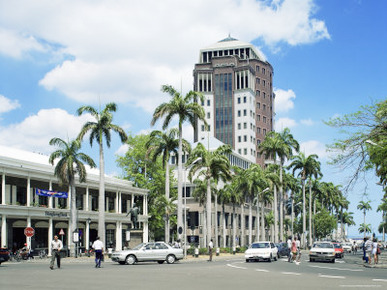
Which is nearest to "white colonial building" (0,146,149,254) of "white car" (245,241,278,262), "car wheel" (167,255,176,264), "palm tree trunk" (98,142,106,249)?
"palm tree trunk" (98,142,106,249)

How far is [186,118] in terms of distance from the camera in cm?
4856

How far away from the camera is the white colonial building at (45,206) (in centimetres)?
4819

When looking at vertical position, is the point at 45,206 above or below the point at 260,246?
above

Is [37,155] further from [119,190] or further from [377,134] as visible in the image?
[377,134]

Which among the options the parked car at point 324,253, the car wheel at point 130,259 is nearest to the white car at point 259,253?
the parked car at point 324,253

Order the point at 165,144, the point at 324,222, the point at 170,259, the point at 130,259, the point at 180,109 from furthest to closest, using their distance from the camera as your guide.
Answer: the point at 324,222 < the point at 165,144 < the point at 180,109 < the point at 170,259 < the point at 130,259

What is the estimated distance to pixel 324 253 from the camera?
120 feet

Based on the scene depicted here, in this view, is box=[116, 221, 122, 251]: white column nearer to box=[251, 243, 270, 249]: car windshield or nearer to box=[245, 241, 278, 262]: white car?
box=[251, 243, 270, 249]: car windshield

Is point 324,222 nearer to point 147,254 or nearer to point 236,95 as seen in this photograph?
point 236,95

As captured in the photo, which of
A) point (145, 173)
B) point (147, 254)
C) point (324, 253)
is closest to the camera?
point (147, 254)

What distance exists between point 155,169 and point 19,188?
26.3m

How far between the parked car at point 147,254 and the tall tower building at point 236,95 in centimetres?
9480

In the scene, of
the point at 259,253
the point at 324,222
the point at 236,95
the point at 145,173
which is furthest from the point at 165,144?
the point at 236,95

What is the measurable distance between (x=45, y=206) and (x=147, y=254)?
75.6 feet
